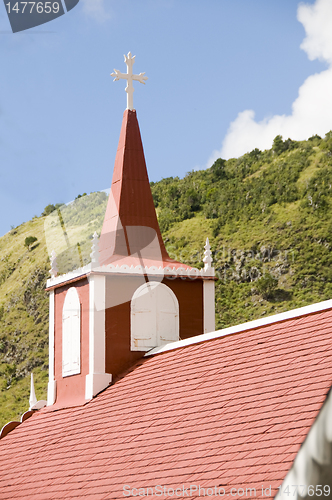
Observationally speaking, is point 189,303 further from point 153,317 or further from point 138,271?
point 138,271

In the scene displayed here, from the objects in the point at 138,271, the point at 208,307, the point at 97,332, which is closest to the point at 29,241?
the point at 208,307

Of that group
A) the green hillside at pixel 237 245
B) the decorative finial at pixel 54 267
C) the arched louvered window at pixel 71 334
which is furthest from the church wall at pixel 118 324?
the green hillside at pixel 237 245

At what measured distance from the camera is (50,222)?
16922 millimetres

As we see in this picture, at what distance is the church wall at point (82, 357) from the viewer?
11.4 m

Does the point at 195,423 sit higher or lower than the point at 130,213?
lower

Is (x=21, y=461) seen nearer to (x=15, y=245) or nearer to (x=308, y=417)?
(x=308, y=417)

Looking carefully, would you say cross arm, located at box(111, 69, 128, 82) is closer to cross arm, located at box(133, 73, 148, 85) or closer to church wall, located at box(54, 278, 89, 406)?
cross arm, located at box(133, 73, 148, 85)

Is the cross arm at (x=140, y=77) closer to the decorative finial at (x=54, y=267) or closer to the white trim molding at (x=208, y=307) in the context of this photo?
the decorative finial at (x=54, y=267)

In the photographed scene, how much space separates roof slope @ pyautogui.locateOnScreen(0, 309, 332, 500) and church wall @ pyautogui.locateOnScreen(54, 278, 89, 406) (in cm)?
69

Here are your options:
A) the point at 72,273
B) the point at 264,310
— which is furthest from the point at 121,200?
the point at 264,310

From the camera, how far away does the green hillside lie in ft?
134

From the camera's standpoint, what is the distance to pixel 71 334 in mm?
12148

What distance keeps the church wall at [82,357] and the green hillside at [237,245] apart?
25.6 m

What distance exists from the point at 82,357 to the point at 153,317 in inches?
56.2
